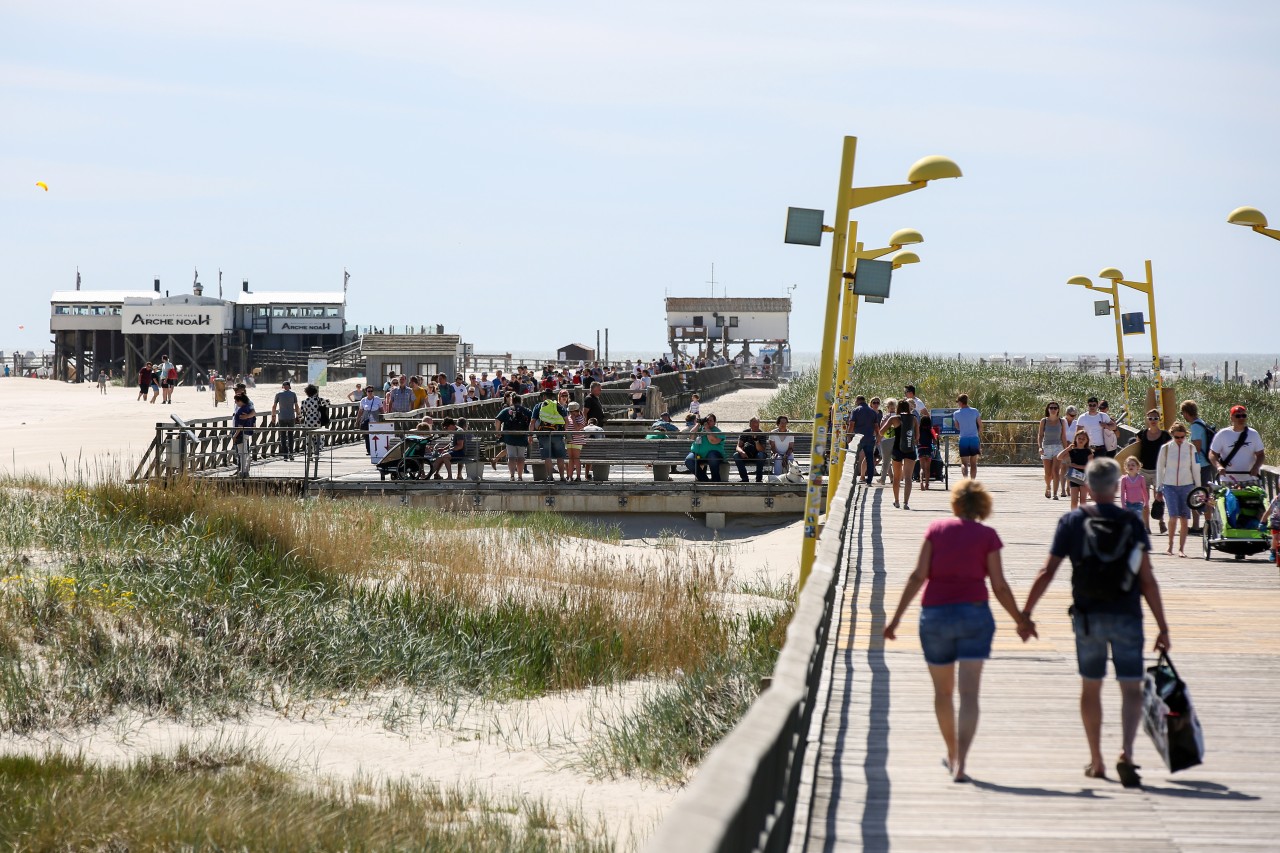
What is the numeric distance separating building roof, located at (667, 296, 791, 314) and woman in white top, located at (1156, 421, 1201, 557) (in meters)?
75.9

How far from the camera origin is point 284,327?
7806 centimetres

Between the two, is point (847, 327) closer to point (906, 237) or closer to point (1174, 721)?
point (906, 237)

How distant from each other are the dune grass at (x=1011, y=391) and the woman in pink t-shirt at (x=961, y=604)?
2753cm

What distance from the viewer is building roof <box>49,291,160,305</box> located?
7650cm

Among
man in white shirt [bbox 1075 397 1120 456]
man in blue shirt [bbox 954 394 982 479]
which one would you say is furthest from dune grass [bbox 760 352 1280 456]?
man in white shirt [bbox 1075 397 1120 456]

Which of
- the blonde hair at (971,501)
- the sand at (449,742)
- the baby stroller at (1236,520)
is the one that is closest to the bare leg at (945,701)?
the blonde hair at (971,501)

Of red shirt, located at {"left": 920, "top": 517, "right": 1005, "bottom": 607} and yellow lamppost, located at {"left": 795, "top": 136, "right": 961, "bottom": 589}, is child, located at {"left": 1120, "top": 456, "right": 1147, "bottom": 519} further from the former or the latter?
red shirt, located at {"left": 920, "top": 517, "right": 1005, "bottom": 607}

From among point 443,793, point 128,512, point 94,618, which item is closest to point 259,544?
point 128,512

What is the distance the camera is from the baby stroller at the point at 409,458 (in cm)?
2255

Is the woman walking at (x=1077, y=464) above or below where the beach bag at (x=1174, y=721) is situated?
above

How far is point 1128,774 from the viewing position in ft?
20.8

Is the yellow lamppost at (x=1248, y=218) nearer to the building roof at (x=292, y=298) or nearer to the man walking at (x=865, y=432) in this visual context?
the man walking at (x=865, y=432)

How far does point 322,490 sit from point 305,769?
12545 millimetres

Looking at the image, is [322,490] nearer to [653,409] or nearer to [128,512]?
[128,512]
